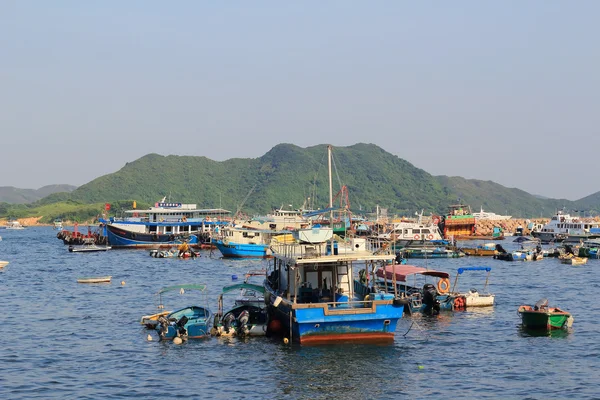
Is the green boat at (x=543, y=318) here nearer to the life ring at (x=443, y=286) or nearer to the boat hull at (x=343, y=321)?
the life ring at (x=443, y=286)

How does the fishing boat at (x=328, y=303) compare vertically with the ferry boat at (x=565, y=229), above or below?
below

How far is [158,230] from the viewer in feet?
424

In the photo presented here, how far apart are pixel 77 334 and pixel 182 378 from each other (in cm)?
1332

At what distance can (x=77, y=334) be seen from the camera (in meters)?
42.7

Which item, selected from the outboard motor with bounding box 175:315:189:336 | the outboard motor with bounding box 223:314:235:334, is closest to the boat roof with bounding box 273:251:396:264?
the outboard motor with bounding box 223:314:235:334

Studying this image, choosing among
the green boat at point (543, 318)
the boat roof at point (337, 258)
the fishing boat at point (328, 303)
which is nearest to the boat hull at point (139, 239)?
the fishing boat at point (328, 303)

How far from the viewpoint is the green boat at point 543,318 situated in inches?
1617

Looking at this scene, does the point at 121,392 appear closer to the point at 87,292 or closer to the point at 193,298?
the point at 193,298

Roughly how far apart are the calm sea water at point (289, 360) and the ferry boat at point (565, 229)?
85546 mm

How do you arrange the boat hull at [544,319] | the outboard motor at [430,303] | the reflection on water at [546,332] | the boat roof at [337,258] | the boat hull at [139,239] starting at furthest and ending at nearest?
the boat hull at [139,239] < the outboard motor at [430,303] < the boat hull at [544,319] < the reflection on water at [546,332] < the boat roof at [337,258]

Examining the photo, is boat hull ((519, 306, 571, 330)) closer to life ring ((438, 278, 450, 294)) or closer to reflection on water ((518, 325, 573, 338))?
reflection on water ((518, 325, 573, 338))

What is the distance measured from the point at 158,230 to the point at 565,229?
262ft

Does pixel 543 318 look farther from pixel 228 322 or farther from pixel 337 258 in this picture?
pixel 228 322

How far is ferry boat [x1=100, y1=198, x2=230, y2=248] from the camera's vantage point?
5020 inches
